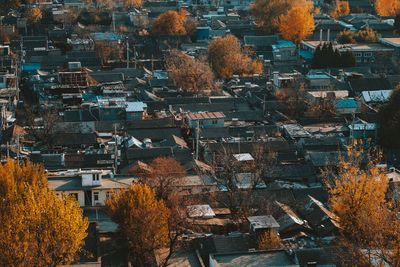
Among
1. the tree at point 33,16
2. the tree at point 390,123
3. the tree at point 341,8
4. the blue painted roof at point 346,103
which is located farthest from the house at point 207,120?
the tree at point 341,8

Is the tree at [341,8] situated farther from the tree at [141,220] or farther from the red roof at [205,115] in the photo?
the tree at [141,220]

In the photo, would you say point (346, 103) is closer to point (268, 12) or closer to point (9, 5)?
point (268, 12)

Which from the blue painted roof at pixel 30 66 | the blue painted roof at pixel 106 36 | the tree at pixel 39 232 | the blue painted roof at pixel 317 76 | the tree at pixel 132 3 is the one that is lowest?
the blue painted roof at pixel 30 66

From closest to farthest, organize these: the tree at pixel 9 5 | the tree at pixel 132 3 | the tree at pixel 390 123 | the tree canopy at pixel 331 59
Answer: the tree at pixel 390 123, the tree canopy at pixel 331 59, the tree at pixel 9 5, the tree at pixel 132 3

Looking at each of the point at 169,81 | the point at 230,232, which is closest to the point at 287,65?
the point at 169,81

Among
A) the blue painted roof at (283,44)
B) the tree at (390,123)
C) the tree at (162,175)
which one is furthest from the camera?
the blue painted roof at (283,44)

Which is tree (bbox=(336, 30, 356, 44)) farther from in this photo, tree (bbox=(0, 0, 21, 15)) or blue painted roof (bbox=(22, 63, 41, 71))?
tree (bbox=(0, 0, 21, 15))

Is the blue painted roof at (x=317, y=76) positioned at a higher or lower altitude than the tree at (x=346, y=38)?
lower

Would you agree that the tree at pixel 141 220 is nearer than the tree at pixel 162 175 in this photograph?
Yes

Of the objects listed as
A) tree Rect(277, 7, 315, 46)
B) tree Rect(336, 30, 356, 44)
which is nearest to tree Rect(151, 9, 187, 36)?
tree Rect(277, 7, 315, 46)
